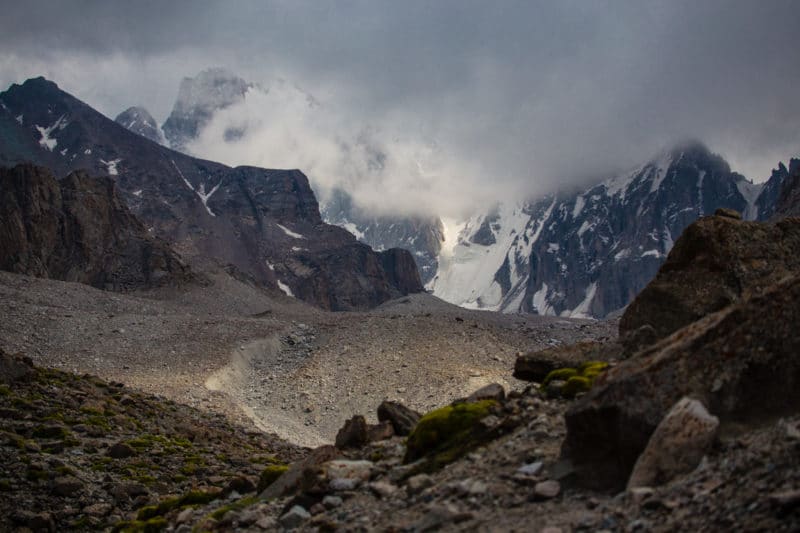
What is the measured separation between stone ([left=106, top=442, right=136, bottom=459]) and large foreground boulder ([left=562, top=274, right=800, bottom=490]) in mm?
25344

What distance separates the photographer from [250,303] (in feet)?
536

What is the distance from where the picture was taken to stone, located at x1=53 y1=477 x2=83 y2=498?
2527 centimetres

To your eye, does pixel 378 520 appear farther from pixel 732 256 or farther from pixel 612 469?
pixel 732 256

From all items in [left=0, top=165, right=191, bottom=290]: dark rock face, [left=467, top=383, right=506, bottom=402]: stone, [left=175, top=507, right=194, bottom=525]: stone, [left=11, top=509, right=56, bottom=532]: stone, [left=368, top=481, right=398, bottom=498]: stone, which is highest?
[left=0, top=165, right=191, bottom=290]: dark rock face

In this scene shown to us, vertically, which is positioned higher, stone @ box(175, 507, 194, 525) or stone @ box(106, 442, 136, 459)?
stone @ box(106, 442, 136, 459)

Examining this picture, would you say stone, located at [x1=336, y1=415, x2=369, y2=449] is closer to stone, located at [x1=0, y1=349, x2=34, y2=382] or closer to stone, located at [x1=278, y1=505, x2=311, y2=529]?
stone, located at [x1=278, y1=505, x2=311, y2=529]

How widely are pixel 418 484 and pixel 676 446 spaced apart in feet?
16.1

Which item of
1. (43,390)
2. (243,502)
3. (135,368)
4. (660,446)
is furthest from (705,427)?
(135,368)

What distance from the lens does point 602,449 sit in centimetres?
1116

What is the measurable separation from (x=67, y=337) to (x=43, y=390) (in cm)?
3224

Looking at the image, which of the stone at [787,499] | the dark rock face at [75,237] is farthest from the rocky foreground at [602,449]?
the dark rock face at [75,237]

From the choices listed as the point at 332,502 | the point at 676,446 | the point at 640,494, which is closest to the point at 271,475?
the point at 332,502

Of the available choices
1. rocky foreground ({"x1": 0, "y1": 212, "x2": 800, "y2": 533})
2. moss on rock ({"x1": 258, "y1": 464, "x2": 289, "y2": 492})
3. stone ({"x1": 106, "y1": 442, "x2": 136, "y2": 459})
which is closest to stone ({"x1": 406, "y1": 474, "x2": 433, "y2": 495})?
rocky foreground ({"x1": 0, "y1": 212, "x2": 800, "y2": 533})

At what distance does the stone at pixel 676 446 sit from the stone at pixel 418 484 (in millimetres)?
4106
